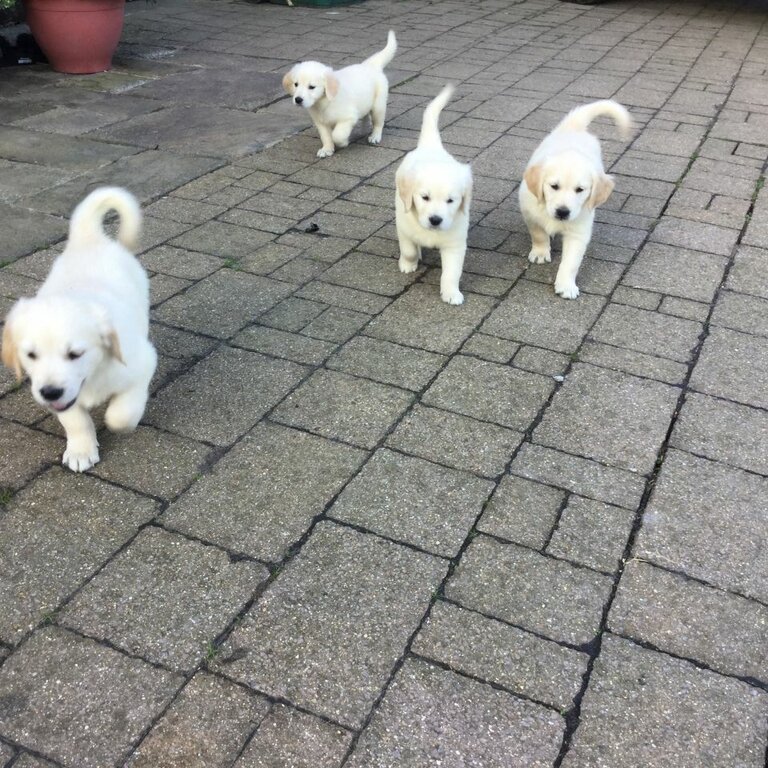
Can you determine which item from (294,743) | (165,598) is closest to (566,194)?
(165,598)

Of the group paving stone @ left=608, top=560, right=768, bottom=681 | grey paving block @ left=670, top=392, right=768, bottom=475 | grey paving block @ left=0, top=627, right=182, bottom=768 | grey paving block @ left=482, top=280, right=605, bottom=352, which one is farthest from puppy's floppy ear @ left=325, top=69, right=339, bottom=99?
grey paving block @ left=0, top=627, right=182, bottom=768

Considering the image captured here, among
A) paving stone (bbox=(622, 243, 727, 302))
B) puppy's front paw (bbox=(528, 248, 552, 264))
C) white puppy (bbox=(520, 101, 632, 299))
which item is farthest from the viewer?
puppy's front paw (bbox=(528, 248, 552, 264))

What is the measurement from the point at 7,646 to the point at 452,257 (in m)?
2.62

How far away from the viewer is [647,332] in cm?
370

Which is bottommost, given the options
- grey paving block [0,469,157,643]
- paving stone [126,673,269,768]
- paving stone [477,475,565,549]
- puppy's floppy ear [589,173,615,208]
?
paving stone [477,475,565,549]

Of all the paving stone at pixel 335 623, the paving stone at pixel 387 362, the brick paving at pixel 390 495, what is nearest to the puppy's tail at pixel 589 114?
the brick paving at pixel 390 495

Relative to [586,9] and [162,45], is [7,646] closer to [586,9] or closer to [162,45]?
[162,45]

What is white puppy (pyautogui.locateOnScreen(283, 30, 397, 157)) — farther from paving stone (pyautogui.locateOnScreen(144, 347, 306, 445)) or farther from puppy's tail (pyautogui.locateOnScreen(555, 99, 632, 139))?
paving stone (pyautogui.locateOnScreen(144, 347, 306, 445))

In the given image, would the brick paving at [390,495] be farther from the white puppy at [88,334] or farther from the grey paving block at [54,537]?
the white puppy at [88,334]

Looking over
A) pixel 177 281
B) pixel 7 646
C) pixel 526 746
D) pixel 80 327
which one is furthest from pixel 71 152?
pixel 526 746

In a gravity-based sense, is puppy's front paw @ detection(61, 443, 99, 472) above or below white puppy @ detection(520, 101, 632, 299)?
below

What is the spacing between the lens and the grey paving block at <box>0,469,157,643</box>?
2.24 m

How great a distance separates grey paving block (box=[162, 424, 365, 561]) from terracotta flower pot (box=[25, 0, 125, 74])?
5.93 metres

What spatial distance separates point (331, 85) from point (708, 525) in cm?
422
